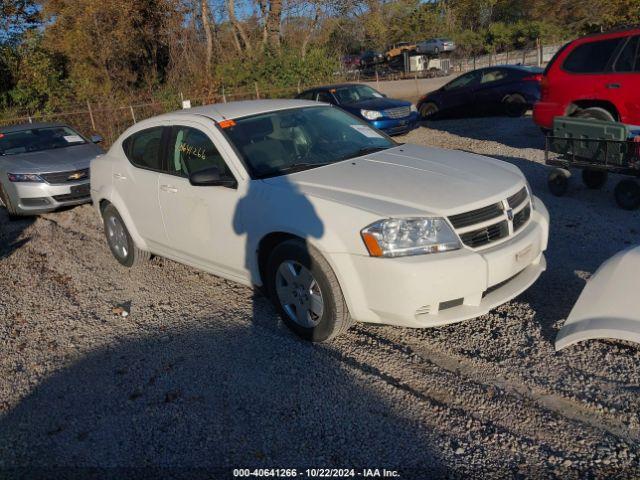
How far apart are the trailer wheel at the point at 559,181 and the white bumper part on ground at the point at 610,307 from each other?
367cm

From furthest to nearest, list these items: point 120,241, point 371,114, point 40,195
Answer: point 371,114
point 40,195
point 120,241

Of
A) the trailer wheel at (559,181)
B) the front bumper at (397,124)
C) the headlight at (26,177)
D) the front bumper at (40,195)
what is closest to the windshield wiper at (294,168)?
the trailer wheel at (559,181)

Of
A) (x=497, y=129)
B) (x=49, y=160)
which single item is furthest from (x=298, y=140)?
(x=497, y=129)

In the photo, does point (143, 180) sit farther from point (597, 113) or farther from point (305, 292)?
point (597, 113)

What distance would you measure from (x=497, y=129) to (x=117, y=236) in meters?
9.82

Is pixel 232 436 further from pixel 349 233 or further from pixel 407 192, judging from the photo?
pixel 407 192

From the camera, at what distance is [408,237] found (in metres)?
3.53

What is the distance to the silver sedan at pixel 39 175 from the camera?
352 inches

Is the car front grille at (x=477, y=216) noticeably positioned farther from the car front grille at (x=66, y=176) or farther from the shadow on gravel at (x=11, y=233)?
the car front grille at (x=66, y=176)

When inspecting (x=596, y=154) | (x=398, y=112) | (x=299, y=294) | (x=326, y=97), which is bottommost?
(x=299, y=294)

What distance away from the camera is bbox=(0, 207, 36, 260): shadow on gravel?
7850mm

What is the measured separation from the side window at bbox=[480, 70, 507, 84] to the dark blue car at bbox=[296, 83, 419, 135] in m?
2.76

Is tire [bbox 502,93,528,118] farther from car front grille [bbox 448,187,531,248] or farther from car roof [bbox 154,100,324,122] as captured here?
car front grille [bbox 448,187,531,248]

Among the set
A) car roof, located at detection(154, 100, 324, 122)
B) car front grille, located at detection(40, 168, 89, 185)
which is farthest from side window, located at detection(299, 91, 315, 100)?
car roof, located at detection(154, 100, 324, 122)
